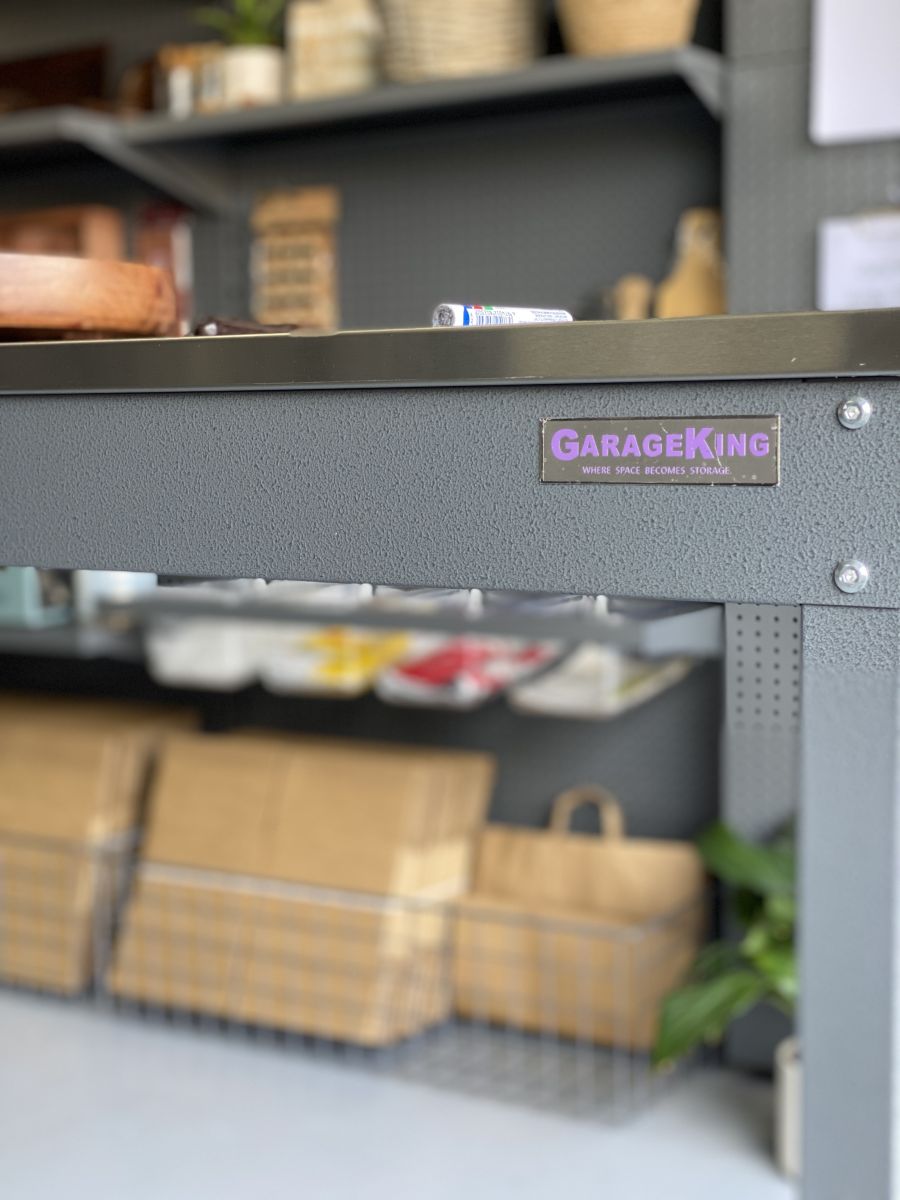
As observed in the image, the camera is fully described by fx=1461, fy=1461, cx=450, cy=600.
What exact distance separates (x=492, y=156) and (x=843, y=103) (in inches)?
26.7

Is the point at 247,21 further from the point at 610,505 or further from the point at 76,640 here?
the point at 610,505

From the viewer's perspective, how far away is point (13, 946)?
3023 millimetres

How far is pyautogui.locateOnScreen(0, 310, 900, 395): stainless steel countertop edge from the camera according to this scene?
2.15 feet

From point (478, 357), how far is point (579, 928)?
6.69 feet

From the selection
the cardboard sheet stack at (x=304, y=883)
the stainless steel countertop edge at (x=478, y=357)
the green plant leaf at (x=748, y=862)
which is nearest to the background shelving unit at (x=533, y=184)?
the green plant leaf at (x=748, y=862)

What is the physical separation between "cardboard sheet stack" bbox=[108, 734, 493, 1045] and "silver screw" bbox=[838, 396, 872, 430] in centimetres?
209

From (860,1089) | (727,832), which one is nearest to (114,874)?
(727,832)

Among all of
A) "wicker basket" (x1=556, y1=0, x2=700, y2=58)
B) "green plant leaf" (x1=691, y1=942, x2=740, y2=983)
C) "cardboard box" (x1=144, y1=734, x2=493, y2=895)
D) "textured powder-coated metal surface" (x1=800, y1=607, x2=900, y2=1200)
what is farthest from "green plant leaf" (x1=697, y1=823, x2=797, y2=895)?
"textured powder-coated metal surface" (x1=800, y1=607, x2=900, y2=1200)

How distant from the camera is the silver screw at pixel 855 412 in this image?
665mm

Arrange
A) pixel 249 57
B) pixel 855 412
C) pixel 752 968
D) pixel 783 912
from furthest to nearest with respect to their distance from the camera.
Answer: pixel 249 57 → pixel 752 968 → pixel 783 912 → pixel 855 412

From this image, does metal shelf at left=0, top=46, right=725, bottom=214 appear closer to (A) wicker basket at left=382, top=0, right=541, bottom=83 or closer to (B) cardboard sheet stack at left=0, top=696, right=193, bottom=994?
(A) wicker basket at left=382, top=0, right=541, bottom=83

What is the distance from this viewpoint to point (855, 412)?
67 cm

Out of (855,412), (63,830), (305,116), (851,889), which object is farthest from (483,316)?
(63,830)

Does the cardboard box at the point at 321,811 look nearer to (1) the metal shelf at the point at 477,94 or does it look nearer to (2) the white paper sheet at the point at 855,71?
(1) the metal shelf at the point at 477,94
